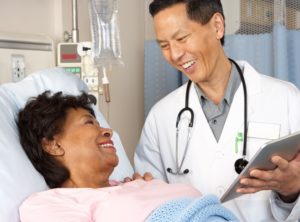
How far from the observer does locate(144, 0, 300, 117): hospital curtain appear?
7.43 feet

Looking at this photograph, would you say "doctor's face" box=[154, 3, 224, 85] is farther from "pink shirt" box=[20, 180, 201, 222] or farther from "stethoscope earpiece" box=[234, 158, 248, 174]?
"pink shirt" box=[20, 180, 201, 222]

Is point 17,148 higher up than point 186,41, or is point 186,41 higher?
point 186,41

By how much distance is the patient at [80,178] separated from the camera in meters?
1.11

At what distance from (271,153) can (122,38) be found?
5.52 ft

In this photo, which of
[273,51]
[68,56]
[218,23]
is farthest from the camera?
[273,51]

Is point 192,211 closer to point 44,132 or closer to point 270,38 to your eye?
point 44,132

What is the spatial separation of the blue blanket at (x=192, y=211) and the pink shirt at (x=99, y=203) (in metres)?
0.04

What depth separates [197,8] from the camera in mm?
1599

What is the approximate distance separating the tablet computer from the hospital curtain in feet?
3.58

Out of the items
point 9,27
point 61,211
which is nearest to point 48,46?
point 9,27

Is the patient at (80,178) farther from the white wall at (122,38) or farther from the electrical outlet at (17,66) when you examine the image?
the white wall at (122,38)

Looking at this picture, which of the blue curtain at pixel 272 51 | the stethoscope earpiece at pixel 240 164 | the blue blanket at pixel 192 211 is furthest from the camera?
the blue curtain at pixel 272 51

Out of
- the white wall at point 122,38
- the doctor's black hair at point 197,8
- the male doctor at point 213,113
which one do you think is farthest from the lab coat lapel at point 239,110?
the white wall at point 122,38

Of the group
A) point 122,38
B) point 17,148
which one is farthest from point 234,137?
point 122,38
